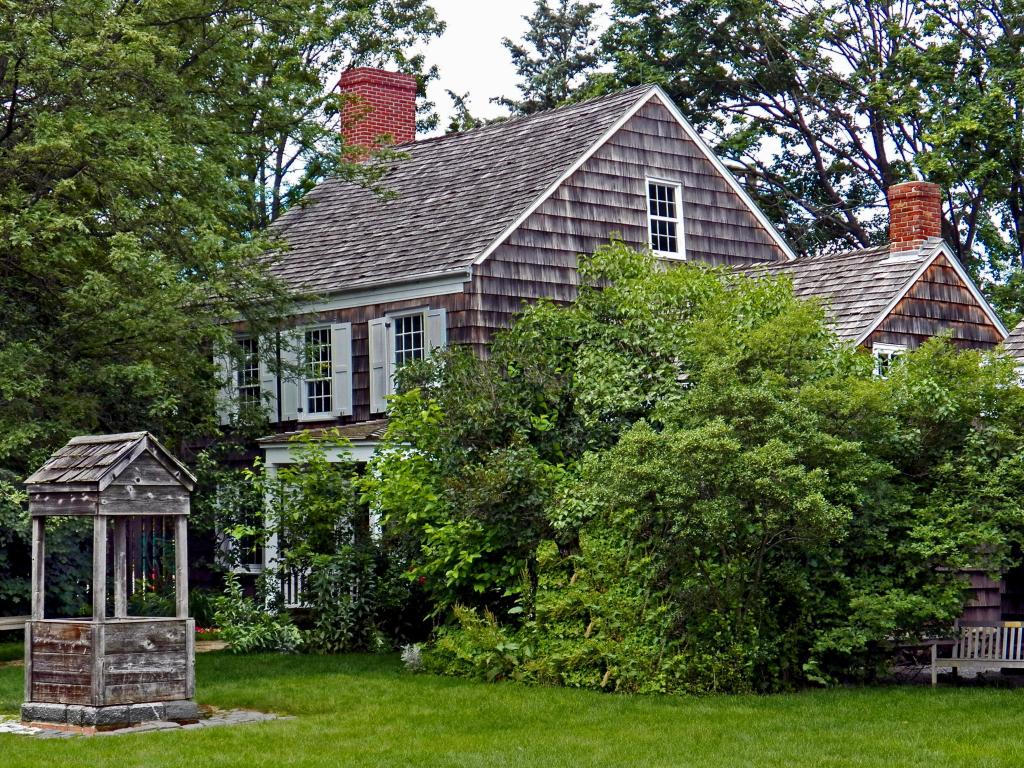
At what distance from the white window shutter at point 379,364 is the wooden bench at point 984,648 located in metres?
10.3

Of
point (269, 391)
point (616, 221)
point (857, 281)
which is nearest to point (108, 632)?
point (269, 391)

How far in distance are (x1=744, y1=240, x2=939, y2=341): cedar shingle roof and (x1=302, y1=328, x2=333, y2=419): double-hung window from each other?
7.02 meters

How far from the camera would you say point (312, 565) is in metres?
18.6

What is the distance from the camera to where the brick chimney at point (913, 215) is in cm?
2159

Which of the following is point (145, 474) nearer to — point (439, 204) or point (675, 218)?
point (439, 204)

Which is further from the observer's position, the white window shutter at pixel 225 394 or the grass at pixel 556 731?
the white window shutter at pixel 225 394

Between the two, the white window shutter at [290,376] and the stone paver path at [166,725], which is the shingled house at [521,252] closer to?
the white window shutter at [290,376]

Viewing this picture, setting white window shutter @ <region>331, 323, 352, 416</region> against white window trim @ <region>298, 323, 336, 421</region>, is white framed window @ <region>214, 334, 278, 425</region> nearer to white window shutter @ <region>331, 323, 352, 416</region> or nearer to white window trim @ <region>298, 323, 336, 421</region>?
white window trim @ <region>298, 323, 336, 421</region>

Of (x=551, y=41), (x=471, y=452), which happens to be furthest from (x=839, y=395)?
(x=551, y=41)

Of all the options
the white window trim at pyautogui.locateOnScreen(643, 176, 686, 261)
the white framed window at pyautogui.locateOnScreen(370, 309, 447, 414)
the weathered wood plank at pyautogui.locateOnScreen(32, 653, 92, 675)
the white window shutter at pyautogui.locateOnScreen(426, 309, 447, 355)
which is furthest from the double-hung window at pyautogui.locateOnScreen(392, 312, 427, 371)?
the weathered wood plank at pyautogui.locateOnScreen(32, 653, 92, 675)

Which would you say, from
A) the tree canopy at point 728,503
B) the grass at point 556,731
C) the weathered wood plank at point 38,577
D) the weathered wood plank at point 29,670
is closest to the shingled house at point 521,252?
the tree canopy at point 728,503

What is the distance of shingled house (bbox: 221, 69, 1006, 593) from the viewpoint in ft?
70.7

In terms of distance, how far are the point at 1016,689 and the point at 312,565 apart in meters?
8.65

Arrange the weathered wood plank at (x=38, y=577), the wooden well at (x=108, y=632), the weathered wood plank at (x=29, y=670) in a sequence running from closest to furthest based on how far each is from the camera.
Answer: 1. the wooden well at (x=108, y=632)
2. the weathered wood plank at (x=29, y=670)
3. the weathered wood plank at (x=38, y=577)
